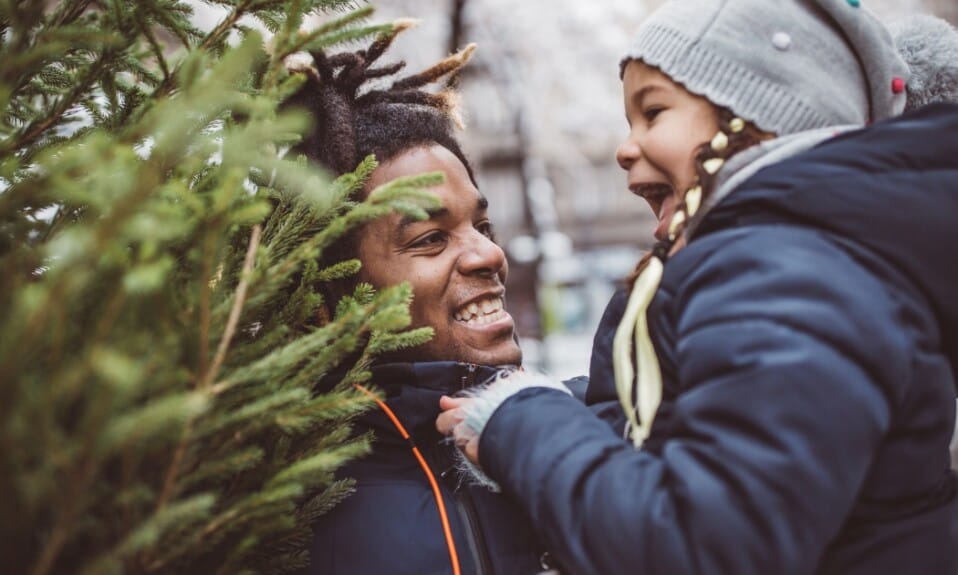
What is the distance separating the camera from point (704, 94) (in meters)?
1.55

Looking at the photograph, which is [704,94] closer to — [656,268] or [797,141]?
[797,141]

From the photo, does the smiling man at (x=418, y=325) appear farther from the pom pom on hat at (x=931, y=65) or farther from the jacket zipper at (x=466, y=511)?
the pom pom on hat at (x=931, y=65)

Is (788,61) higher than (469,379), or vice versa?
(788,61)

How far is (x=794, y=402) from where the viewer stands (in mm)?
1062

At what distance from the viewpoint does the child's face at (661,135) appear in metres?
1.57

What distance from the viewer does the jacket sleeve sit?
1.06m

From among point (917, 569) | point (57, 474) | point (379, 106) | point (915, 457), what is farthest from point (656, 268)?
point (379, 106)

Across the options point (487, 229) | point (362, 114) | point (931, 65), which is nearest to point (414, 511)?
point (487, 229)

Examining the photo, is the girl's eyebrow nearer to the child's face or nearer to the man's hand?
the child's face

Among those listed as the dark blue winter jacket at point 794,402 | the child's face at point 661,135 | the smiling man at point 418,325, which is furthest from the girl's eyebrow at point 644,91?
the smiling man at point 418,325

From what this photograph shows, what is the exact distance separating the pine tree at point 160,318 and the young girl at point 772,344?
447 mm

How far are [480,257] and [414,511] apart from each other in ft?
2.61

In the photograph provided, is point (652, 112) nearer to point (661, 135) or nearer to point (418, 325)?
point (661, 135)

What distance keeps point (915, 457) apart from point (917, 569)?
210 millimetres
